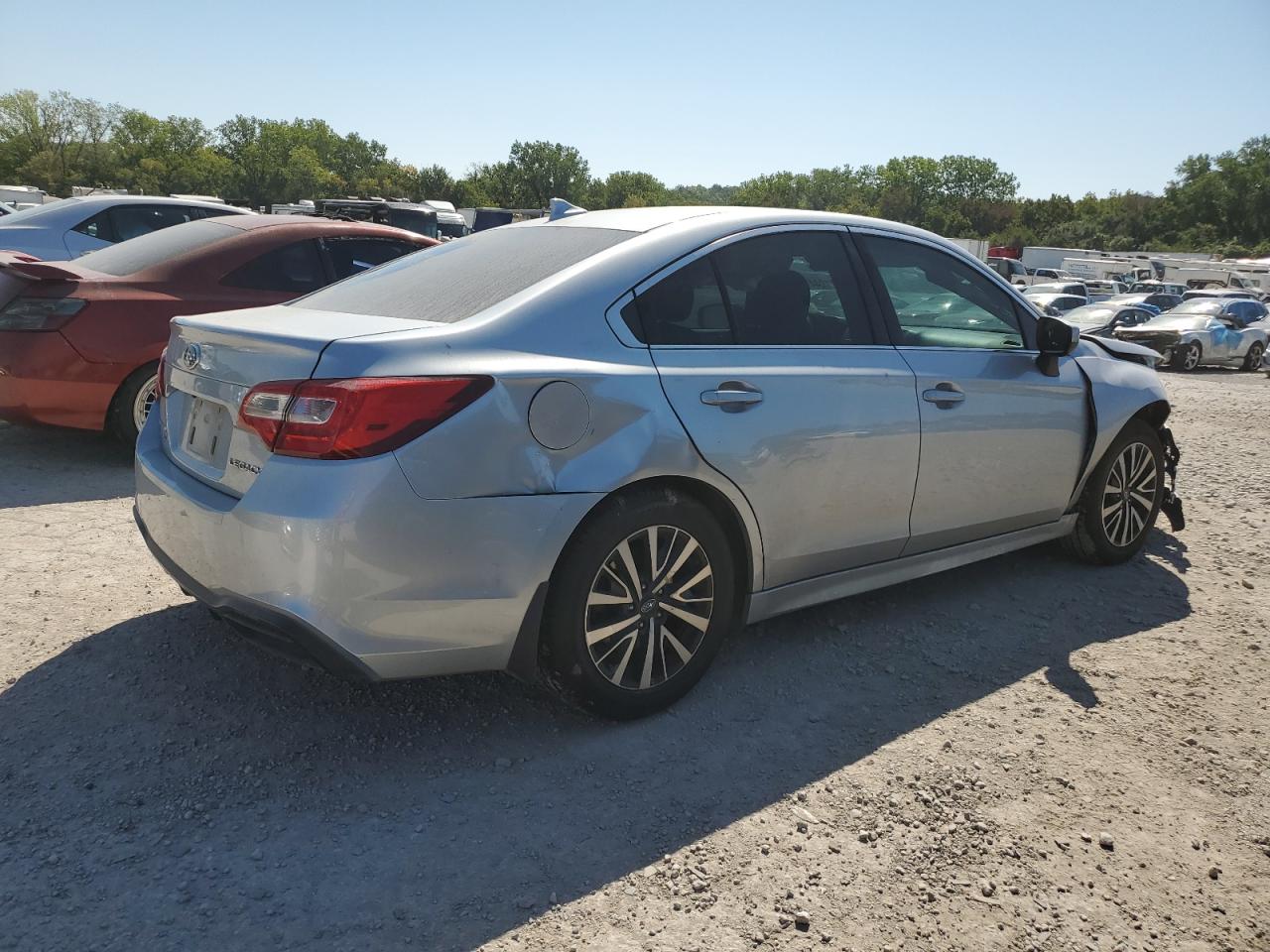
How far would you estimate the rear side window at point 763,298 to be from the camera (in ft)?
10.9

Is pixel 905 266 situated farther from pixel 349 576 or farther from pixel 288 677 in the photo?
pixel 288 677

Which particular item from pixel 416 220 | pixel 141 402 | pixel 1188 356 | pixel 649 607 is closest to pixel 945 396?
pixel 649 607

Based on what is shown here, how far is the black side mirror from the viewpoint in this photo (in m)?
4.36

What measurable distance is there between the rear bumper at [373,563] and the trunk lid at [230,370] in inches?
4.6

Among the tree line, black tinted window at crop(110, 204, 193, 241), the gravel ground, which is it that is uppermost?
the tree line

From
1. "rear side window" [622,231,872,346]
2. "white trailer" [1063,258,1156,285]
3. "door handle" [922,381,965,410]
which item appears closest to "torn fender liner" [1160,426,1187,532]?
"door handle" [922,381,965,410]

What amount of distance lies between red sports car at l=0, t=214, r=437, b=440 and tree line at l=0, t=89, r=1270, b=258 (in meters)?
93.3

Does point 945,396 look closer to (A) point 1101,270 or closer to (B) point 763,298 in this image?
(B) point 763,298

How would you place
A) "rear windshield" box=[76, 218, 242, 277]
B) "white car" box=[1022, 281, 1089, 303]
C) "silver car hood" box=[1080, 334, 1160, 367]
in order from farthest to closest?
"white car" box=[1022, 281, 1089, 303] → "rear windshield" box=[76, 218, 242, 277] → "silver car hood" box=[1080, 334, 1160, 367]

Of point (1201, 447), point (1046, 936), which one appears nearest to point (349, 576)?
point (1046, 936)

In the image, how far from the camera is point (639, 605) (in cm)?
317

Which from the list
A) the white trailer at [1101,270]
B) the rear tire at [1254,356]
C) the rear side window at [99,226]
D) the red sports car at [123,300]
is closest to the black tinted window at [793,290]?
the red sports car at [123,300]

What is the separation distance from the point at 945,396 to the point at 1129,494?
1.73 m

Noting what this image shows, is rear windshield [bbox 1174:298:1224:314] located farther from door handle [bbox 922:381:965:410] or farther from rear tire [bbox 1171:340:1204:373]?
door handle [bbox 922:381:965:410]
